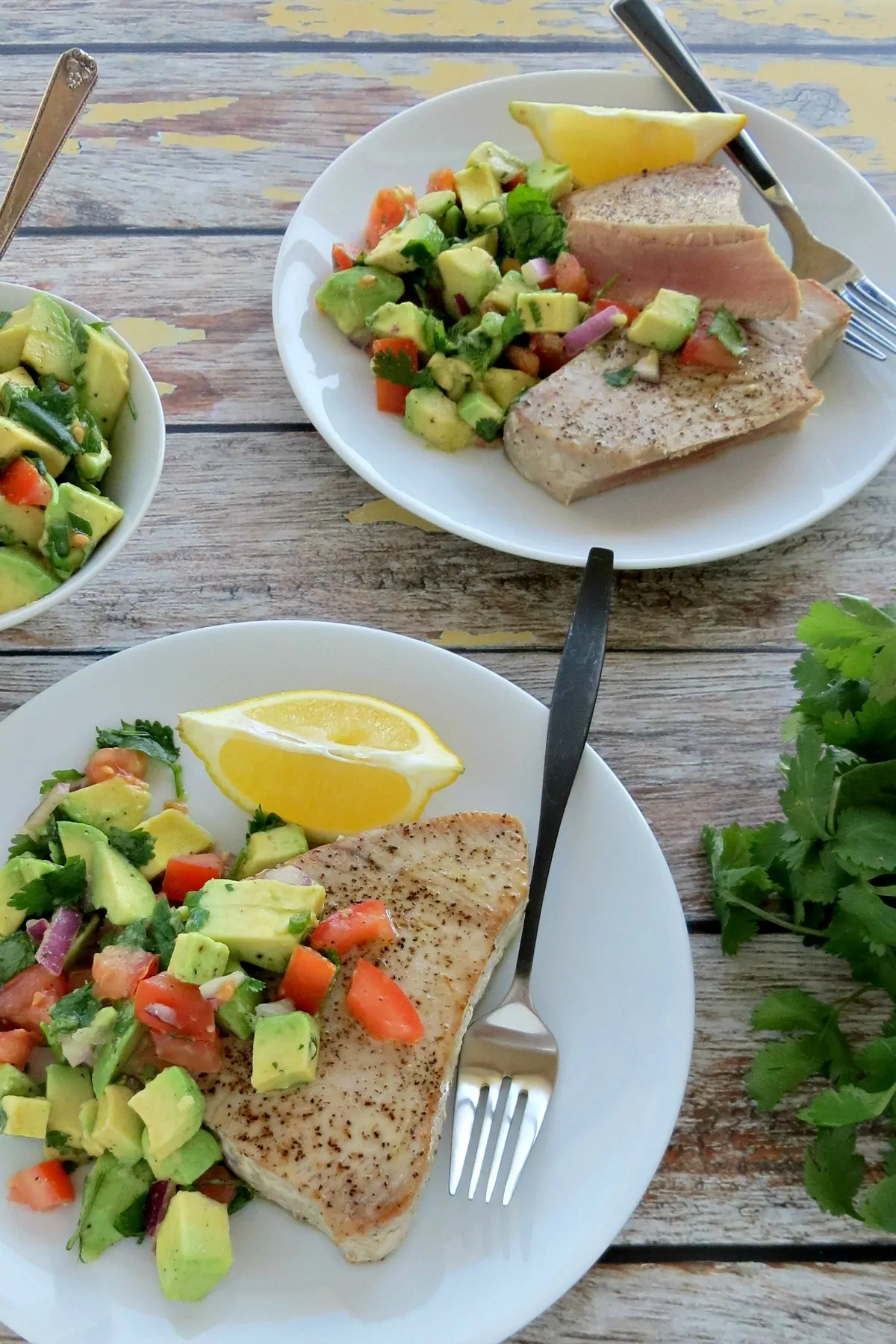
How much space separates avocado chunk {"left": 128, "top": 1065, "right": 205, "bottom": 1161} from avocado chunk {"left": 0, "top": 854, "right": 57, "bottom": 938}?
353mm

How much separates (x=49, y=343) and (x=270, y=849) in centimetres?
101

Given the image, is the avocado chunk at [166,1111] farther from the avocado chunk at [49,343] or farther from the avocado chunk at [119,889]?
the avocado chunk at [49,343]

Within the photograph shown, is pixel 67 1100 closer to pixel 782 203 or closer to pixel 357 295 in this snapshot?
pixel 357 295

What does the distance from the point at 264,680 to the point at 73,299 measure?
1.24 meters

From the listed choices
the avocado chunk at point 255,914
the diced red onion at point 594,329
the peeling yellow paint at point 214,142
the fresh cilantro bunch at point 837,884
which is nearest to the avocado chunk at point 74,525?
the avocado chunk at point 255,914

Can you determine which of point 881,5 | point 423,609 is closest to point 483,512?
point 423,609

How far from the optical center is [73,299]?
267 centimetres

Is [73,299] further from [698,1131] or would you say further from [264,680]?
[698,1131]

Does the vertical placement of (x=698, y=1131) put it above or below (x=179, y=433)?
below

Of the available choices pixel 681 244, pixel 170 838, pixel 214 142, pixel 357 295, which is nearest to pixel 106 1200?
pixel 170 838

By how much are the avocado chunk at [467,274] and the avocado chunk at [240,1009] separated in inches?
61.1

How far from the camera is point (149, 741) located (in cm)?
195

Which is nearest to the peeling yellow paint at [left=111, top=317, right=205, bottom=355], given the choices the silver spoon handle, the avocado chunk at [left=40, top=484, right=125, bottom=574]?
the silver spoon handle

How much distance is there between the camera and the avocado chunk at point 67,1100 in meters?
1.61
